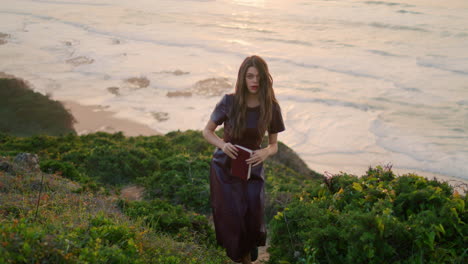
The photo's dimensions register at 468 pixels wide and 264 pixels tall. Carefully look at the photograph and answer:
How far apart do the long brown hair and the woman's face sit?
0.03 metres

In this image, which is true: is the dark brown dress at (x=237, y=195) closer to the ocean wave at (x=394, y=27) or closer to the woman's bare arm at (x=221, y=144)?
the woman's bare arm at (x=221, y=144)

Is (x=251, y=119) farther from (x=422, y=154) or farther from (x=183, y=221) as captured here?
(x=422, y=154)

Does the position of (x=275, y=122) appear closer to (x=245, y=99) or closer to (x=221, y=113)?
(x=245, y=99)

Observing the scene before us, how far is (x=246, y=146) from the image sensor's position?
499 centimetres


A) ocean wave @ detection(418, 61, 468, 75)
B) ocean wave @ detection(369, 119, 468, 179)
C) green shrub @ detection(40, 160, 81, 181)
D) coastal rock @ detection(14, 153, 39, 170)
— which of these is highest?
ocean wave @ detection(418, 61, 468, 75)

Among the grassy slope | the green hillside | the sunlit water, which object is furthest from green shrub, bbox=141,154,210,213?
the sunlit water

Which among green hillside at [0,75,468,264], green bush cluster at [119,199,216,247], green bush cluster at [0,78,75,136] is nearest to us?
green hillside at [0,75,468,264]

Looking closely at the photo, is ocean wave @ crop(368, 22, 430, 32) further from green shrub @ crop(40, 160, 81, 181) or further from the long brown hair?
the long brown hair

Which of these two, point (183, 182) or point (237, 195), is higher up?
point (237, 195)

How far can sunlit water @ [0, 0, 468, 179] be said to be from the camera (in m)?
16.5

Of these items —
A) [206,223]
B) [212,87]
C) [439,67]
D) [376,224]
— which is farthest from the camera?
[439,67]

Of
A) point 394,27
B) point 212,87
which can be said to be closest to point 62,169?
point 212,87

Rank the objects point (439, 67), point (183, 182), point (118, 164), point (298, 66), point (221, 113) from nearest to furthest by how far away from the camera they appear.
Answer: point (221, 113)
point (183, 182)
point (118, 164)
point (439, 67)
point (298, 66)

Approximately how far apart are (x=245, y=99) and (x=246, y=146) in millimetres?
510
